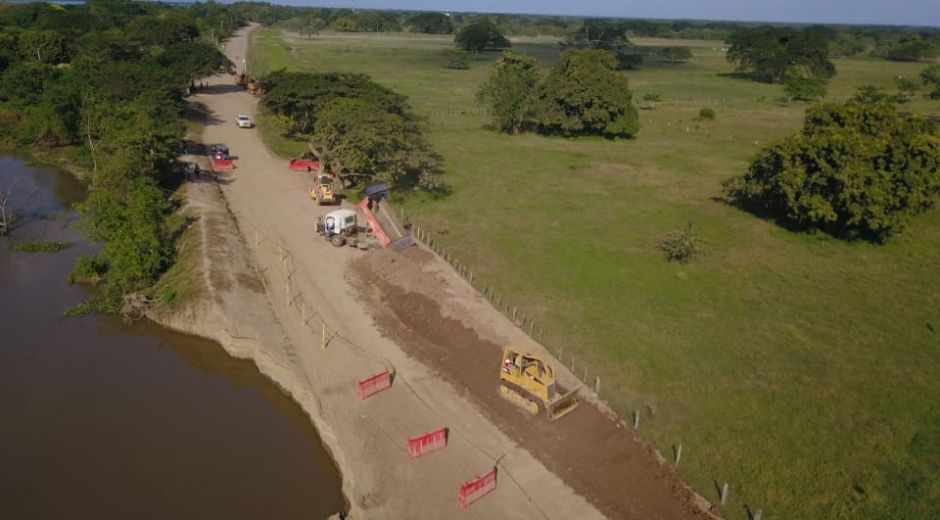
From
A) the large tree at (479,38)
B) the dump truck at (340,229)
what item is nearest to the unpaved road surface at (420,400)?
the dump truck at (340,229)

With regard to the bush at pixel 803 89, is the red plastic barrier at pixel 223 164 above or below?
below

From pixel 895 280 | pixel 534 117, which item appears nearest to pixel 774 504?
pixel 895 280

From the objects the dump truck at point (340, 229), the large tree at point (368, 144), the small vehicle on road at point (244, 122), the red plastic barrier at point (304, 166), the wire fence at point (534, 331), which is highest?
the large tree at point (368, 144)

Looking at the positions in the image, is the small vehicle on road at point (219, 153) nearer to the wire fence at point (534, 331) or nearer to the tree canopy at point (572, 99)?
the wire fence at point (534, 331)

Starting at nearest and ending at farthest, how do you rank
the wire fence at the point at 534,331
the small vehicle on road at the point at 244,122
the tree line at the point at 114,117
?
1. the wire fence at the point at 534,331
2. the tree line at the point at 114,117
3. the small vehicle on road at the point at 244,122

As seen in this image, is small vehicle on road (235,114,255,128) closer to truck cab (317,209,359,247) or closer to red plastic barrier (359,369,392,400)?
truck cab (317,209,359,247)

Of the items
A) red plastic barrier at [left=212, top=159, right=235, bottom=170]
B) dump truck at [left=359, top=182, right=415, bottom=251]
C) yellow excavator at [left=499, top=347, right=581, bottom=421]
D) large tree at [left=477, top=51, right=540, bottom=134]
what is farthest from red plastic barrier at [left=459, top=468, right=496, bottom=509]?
large tree at [left=477, top=51, right=540, bottom=134]
